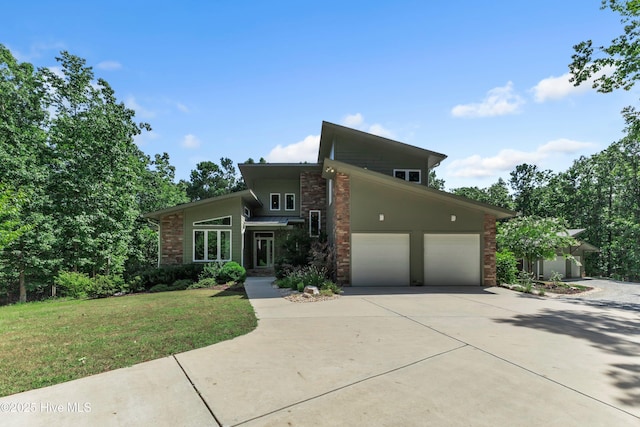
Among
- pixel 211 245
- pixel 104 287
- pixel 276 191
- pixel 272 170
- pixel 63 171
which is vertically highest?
pixel 272 170

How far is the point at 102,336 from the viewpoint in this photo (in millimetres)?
5211

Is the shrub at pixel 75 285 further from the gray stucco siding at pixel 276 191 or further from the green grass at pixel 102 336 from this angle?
the gray stucco siding at pixel 276 191

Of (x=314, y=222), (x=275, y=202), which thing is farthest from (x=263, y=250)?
(x=314, y=222)

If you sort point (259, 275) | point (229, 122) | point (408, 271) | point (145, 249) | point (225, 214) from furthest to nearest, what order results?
1. point (145, 249)
2. point (259, 275)
3. point (225, 214)
4. point (229, 122)
5. point (408, 271)

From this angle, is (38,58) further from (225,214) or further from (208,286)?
(208,286)

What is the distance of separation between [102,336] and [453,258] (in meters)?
11.3

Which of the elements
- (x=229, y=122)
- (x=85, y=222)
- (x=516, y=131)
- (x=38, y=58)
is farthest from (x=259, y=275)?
(x=38, y=58)

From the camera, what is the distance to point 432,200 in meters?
11.8

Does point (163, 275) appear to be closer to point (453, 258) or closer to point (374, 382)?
point (453, 258)

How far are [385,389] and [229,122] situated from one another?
13572 mm

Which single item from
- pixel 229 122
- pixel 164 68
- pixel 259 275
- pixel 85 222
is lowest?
pixel 259 275

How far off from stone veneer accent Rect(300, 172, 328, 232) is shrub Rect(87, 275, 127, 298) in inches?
396

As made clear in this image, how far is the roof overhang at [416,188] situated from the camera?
11.1 m

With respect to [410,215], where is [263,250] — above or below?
below
